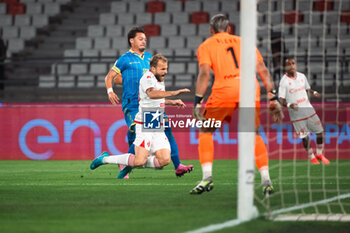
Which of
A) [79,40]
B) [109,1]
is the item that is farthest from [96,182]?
[109,1]

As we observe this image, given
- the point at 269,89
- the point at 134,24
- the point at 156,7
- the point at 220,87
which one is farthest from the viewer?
the point at 156,7

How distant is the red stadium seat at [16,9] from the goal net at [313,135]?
310 inches

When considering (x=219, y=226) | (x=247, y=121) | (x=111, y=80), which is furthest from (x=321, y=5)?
(x=219, y=226)

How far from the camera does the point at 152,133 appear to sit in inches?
302

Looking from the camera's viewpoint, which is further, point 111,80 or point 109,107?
point 109,107

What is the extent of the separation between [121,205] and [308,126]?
268 inches

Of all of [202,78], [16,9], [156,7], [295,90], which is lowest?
[295,90]

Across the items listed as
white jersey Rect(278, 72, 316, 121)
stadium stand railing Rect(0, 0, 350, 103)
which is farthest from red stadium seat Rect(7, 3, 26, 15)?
white jersey Rect(278, 72, 316, 121)

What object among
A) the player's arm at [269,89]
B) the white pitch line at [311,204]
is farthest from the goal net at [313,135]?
the player's arm at [269,89]

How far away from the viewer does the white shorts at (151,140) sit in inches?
298

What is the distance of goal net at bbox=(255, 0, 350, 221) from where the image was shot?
5508mm

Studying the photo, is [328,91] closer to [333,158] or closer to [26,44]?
[333,158]

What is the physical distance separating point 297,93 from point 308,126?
0.67 m

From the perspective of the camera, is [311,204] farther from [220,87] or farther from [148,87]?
[148,87]
